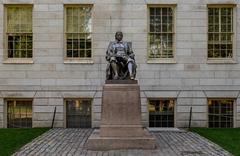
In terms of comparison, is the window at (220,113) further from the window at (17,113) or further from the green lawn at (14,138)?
the window at (17,113)

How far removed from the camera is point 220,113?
2122 cm

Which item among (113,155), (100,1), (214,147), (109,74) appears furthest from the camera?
(100,1)

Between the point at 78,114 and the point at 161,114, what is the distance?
3.84m

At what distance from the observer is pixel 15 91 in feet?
68.4

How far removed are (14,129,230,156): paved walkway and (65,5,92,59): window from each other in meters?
4.59

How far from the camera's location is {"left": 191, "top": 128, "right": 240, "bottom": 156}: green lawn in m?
14.0

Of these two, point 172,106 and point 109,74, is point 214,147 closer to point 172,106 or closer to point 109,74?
point 109,74

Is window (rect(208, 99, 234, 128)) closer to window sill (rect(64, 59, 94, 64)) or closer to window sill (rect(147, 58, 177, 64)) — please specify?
window sill (rect(147, 58, 177, 64))

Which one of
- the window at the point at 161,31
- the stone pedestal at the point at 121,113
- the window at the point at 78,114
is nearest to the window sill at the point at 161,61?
the window at the point at 161,31

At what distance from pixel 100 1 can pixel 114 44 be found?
598cm

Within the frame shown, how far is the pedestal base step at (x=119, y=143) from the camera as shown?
45.7 feet

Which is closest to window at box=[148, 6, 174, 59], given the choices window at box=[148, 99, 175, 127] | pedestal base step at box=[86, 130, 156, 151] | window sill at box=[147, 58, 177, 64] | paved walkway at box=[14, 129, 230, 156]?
window sill at box=[147, 58, 177, 64]

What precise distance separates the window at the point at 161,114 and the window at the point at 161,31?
2083 mm

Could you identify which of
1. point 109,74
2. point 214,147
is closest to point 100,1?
point 109,74
